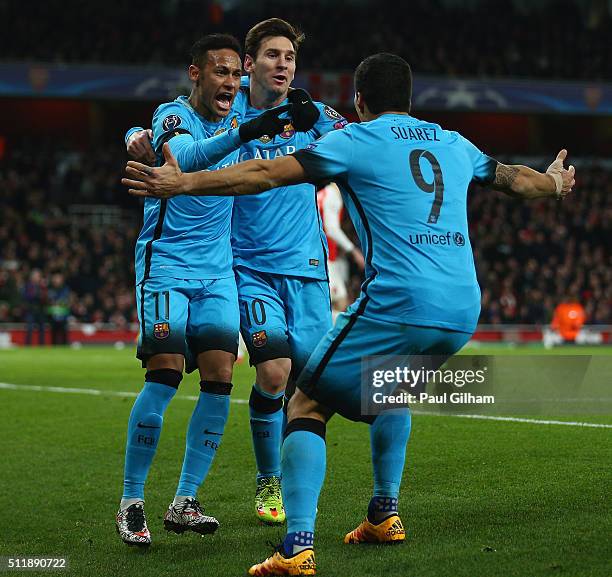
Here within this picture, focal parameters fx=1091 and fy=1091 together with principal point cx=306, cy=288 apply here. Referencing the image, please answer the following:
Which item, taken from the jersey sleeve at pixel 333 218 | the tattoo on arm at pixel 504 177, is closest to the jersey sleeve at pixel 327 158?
the tattoo on arm at pixel 504 177

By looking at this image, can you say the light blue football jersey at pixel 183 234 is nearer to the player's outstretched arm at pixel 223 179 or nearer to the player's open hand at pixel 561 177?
the player's outstretched arm at pixel 223 179

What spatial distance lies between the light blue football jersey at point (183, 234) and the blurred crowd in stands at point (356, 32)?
94.0ft

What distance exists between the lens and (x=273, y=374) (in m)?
5.46

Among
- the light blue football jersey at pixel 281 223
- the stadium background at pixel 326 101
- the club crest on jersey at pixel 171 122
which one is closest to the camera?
Answer: the club crest on jersey at pixel 171 122

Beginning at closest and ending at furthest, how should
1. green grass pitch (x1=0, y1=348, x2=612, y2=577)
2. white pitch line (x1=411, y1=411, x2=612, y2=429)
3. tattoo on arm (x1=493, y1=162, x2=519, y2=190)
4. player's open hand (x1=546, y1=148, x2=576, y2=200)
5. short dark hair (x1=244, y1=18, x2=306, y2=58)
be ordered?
1. green grass pitch (x1=0, y1=348, x2=612, y2=577)
2. tattoo on arm (x1=493, y1=162, x2=519, y2=190)
3. player's open hand (x1=546, y1=148, x2=576, y2=200)
4. short dark hair (x1=244, y1=18, x2=306, y2=58)
5. white pitch line (x1=411, y1=411, x2=612, y2=429)

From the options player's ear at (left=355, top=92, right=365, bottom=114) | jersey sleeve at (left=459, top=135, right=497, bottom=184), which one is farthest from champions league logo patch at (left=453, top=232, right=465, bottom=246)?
player's ear at (left=355, top=92, right=365, bottom=114)

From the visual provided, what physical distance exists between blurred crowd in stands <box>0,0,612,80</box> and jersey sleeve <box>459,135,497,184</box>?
29719 mm

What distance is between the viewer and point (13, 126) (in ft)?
122

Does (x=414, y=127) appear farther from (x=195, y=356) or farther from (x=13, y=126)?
(x=13, y=126)

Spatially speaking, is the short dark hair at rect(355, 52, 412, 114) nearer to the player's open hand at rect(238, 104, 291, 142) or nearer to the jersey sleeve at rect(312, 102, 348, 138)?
the player's open hand at rect(238, 104, 291, 142)

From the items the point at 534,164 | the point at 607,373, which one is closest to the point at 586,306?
the point at 534,164

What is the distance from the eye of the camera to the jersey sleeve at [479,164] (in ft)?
14.9

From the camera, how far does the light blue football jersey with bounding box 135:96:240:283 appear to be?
208 inches

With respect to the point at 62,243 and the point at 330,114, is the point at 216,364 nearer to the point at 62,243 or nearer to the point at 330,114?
the point at 330,114
